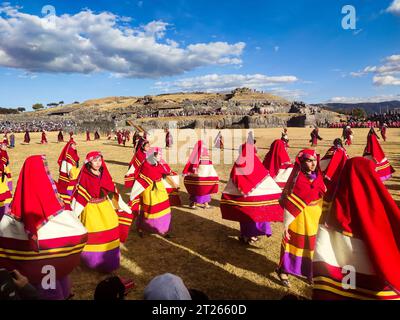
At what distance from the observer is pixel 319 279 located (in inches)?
116

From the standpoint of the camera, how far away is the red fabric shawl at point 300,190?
16.0 ft

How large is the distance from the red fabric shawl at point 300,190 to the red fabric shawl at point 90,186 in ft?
10.2

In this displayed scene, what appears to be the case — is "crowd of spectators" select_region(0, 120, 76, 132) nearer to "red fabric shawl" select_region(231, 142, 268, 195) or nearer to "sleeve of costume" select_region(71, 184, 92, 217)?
"sleeve of costume" select_region(71, 184, 92, 217)

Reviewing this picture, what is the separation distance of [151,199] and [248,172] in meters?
2.34

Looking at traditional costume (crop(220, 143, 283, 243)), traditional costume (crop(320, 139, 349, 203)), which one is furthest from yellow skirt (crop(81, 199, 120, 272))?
traditional costume (crop(320, 139, 349, 203))

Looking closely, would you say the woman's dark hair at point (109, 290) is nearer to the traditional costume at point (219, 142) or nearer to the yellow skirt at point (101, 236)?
the yellow skirt at point (101, 236)

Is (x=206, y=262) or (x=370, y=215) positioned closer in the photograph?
(x=370, y=215)

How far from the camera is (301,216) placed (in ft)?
16.1

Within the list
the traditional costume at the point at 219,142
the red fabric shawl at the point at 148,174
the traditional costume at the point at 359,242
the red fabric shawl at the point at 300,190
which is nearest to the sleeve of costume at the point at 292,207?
the red fabric shawl at the point at 300,190

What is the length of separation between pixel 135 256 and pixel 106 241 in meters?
1.28

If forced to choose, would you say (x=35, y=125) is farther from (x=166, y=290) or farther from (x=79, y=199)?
(x=166, y=290)

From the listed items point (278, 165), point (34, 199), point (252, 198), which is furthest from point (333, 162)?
point (34, 199)
